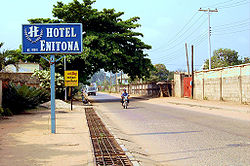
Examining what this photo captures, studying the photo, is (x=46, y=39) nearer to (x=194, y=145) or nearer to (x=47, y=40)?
(x=47, y=40)

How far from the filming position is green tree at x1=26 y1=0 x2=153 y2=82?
31469mm

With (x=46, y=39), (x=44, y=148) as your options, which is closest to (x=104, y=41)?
(x=46, y=39)

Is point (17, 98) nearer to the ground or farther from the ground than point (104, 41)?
nearer to the ground

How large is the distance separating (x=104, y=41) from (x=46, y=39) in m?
22.5

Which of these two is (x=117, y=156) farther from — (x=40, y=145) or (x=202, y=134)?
(x=202, y=134)

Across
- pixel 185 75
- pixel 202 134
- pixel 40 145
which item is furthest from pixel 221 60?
pixel 40 145

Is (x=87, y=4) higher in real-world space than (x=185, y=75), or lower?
higher

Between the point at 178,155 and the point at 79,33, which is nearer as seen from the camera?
the point at 178,155

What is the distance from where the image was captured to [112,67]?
3425cm

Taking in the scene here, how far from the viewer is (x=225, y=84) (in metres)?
24.9

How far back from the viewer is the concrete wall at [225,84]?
22.0 meters

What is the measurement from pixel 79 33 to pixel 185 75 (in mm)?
28787

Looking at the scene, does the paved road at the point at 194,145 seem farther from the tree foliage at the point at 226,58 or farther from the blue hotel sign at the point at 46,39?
the tree foliage at the point at 226,58

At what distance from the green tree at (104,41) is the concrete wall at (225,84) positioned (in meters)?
8.17
